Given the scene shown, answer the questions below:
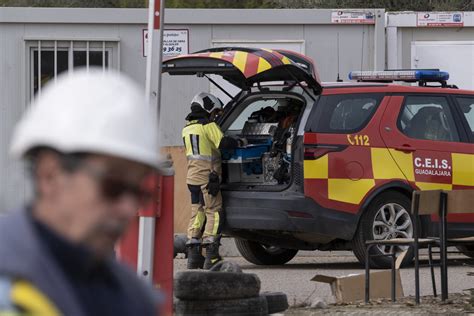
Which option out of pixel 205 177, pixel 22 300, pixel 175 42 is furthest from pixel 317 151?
pixel 22 300

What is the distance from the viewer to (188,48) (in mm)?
15789

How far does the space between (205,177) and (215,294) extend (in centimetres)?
493

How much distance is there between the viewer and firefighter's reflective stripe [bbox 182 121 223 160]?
11.9m

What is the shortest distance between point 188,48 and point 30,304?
14.1 metres

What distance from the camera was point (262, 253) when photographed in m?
12.9

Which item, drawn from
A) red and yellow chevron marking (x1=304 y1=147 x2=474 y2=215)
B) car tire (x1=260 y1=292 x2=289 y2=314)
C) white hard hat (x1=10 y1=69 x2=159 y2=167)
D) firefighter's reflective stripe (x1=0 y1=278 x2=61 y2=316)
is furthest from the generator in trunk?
firefighter's reflective stripe (x1=0 y1=278 x2=61 y2=316)

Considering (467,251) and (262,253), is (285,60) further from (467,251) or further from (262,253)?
(467,251)

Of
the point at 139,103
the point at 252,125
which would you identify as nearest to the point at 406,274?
the point at 252,125

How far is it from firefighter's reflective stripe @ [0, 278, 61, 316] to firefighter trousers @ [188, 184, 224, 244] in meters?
10.1

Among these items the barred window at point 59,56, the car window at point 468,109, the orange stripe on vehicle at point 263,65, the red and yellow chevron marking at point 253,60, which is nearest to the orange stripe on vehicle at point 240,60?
the red and yellow chevron marking at point 253,60

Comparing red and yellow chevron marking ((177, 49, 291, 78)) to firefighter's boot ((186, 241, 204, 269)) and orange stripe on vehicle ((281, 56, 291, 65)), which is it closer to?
orange stripe on vehicle ((281, 56, 291, 65))

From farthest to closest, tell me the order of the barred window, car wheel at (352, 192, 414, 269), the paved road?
the barred window, car wheel at (352, 192, 414, 269), the paved road

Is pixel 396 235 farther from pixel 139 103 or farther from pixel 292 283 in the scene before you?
pixel 139 103

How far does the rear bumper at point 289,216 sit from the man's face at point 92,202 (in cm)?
952
